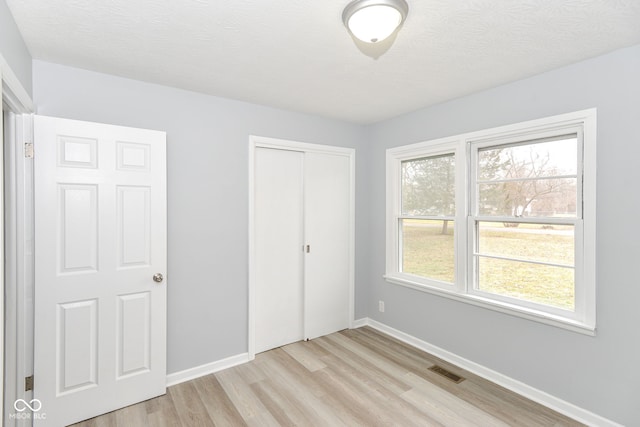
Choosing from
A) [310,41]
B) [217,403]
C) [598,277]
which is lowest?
[217,403]

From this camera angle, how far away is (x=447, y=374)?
2.66m

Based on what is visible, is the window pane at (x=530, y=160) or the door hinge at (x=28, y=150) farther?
the window pane at (x=530, y=160)

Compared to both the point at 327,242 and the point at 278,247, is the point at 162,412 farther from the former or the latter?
the point at 327,242

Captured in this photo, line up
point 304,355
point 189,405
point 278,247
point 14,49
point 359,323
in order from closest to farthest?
point 14,49 < point 189,405 < point 304,355 < point 278,247 < point 359,323

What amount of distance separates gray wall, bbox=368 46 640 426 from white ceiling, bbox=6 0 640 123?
0.15 metres

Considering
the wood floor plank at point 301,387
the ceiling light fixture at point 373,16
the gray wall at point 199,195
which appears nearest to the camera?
the ceiling light fixture at point 373,16

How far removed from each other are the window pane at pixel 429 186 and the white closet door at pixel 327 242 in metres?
0.66

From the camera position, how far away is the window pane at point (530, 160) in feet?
7.38

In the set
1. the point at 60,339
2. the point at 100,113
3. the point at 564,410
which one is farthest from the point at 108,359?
the point at 564,410

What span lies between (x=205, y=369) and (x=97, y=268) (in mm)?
1224

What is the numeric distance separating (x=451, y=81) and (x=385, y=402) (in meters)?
2.47

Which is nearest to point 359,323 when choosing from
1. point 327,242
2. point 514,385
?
point 327,242

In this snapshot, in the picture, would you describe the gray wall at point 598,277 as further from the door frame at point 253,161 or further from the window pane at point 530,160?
the door frame at point 253,161

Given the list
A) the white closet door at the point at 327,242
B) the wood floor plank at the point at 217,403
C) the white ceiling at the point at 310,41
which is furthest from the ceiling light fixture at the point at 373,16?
the wood floor plank at the point at 217,403
